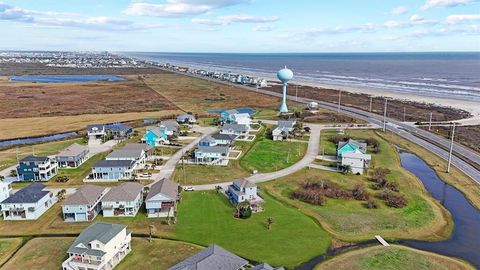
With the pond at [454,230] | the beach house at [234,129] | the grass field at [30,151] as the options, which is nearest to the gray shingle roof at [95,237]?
the pond at [454,230]

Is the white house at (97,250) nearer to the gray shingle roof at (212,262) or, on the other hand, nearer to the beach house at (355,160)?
the gray shingle roof at (212,262)

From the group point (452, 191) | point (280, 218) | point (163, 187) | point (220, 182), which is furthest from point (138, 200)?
point (452, 191)

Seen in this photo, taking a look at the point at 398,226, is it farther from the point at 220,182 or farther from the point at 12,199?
the point at 12,199

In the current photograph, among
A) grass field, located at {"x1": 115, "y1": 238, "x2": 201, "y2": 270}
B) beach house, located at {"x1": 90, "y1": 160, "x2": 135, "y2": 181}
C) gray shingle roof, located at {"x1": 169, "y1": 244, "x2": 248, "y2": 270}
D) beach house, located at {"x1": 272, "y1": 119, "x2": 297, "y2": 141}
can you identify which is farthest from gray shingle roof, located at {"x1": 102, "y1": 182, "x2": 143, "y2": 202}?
beach house, located at {"x1": 272, "y1": 119, "x2": 297, "y2": 141}

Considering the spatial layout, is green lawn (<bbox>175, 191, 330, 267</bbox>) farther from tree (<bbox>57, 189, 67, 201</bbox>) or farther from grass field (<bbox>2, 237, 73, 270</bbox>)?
tree (<bbox>57, 189, 67, 201</bbox>)

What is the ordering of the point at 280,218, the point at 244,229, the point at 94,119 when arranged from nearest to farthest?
the point at 244,229 < the point at 280,218 < the point at 94,119
